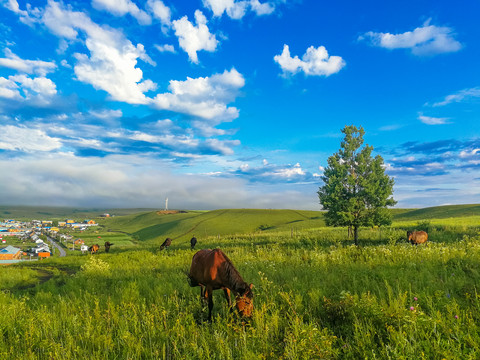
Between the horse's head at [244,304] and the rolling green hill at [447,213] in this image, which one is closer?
the horse's head at [244,304]

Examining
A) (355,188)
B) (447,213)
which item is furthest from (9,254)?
(447,213)

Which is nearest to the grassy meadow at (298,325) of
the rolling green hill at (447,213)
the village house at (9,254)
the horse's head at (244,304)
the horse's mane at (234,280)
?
the horse's head at (244,304)

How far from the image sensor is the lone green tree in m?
22.6

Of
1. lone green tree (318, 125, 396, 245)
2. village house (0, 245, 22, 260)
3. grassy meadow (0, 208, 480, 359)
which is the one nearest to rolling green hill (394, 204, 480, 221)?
lone green tree (318, 125, 396, 245)

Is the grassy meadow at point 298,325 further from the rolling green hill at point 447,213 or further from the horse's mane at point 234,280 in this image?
the rolling green hill at point 447,213

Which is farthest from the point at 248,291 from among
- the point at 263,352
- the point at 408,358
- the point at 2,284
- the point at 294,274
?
the point at 2,284

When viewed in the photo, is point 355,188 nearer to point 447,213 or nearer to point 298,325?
point 298,325

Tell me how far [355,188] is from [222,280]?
21.0m

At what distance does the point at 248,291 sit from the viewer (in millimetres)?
5664

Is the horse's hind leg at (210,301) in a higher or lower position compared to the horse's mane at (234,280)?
lower

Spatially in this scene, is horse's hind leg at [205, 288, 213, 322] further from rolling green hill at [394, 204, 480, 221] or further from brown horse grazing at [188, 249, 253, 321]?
rolling green hill at [394, 204, 480, 221]

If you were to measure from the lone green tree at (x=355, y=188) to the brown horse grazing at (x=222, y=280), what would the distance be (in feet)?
60.3

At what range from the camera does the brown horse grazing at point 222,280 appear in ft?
17.9

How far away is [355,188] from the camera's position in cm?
2372
